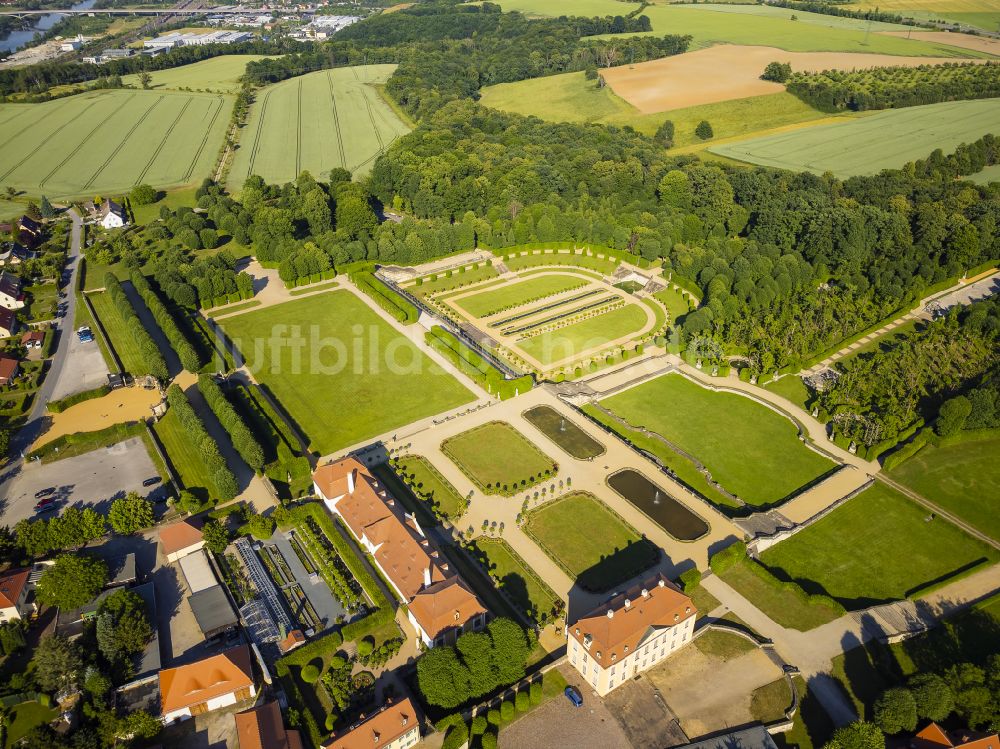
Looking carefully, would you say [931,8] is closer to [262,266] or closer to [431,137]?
[431,137]

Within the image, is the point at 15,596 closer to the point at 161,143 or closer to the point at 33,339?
the point at 33,339

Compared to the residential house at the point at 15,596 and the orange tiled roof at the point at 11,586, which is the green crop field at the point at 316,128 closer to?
the orange tiled roof at the point at 11,586

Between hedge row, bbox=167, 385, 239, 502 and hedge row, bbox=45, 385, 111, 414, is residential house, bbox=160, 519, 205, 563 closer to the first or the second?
hedge row, bbox=167, 385, 239, 502

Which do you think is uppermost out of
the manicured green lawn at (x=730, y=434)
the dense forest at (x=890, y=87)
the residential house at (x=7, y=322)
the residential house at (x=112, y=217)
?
the dense forest at (x=890, y=87)

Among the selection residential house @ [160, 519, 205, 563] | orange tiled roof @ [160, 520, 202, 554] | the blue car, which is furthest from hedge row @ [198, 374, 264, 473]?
the blue car

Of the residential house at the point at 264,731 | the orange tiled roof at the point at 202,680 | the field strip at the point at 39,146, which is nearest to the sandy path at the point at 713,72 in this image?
the field strip at the point at 39,146

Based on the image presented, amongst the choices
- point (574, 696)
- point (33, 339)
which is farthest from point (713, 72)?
point (574, 696)

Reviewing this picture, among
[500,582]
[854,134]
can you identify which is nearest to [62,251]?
[500,582]
